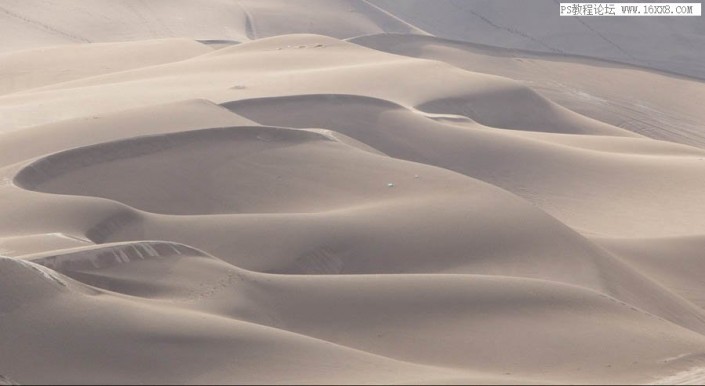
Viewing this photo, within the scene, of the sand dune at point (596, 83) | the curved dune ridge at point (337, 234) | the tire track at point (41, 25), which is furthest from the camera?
the tire track at point (41, 25)

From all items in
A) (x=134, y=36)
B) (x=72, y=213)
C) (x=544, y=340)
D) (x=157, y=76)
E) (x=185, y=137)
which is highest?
(x=134, y=36)

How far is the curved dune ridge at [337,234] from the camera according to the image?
6.18 m

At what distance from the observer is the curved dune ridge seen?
6.18 m

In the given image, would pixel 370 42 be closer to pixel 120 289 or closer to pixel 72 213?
pixel 72 213

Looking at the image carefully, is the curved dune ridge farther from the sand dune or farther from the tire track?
the tire track

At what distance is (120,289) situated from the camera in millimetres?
7074

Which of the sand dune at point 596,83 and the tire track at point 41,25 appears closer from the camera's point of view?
the sand dune at point 596,83

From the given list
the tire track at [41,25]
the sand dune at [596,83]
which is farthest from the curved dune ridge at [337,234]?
the tire track at [41,25]

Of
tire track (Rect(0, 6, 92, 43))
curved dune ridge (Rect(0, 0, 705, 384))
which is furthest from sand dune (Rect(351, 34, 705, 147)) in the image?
tire track (Rect(0, 6, 92, 43))

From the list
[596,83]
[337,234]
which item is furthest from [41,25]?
[337,234]

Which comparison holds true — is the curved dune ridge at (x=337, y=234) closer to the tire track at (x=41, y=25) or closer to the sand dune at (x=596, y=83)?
the sand dune at (x=596, y=83)

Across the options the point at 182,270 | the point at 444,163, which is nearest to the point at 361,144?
the point at 444,163

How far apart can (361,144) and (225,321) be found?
321 inches

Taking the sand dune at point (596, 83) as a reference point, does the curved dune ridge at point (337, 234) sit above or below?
below
